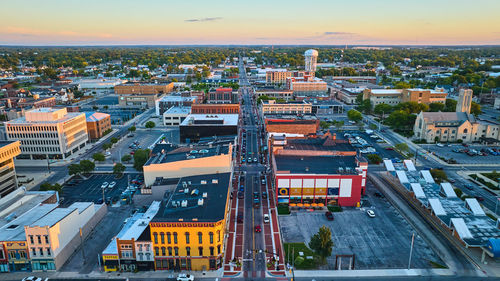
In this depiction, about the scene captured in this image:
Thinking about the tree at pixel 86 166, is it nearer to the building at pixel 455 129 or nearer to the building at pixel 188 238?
the building at pixel 188 238

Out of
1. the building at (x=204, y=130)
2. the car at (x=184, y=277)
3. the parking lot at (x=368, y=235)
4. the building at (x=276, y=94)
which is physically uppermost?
the building at (x=276, y=94)

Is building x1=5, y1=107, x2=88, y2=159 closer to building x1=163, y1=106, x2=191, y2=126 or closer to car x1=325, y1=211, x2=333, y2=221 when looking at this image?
building x1=163, y1=106, x2=191, y2=126

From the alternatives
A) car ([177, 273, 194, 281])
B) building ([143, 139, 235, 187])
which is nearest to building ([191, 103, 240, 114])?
building ([143, 139, 235, 187])

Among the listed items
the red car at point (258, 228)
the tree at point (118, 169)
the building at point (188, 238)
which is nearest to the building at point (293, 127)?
the tree at point (118, 169)

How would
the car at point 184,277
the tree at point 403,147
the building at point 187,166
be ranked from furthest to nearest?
the tree at point 403,147, the building at point 187,166, the car at point 184,277

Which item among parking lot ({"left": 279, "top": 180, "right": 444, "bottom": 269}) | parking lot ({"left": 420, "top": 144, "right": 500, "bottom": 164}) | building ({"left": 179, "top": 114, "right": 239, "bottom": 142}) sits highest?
building ({"left": 179, "top": 114, "right": 239, "bottom": 142})

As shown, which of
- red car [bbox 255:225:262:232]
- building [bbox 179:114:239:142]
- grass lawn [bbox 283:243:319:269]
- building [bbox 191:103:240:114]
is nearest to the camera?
grass lawn [bbox 283:243:319:269]
